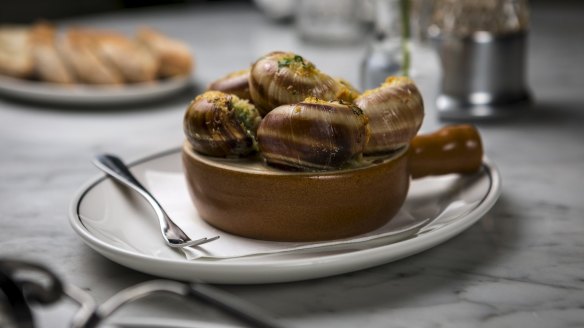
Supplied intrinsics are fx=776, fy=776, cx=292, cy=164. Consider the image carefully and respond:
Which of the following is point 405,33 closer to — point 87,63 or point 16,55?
point 87,63

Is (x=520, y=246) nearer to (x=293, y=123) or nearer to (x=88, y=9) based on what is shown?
(x=293, y=123)

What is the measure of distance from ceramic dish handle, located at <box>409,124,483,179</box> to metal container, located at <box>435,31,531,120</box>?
1.15 feet

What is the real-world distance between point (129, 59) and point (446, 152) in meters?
0.75

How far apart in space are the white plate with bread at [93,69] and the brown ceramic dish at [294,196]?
2.08 feet

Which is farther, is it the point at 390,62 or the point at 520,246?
the point at 390,62

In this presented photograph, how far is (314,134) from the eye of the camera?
1.95ft

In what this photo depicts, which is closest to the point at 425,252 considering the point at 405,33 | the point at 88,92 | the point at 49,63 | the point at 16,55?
the point at 405,33

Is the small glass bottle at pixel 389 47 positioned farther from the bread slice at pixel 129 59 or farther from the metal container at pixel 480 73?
the bread slice at pixel 129 59

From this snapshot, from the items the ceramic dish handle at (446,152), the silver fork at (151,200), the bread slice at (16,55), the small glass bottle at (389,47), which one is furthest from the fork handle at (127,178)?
the bread slice at (16,55)

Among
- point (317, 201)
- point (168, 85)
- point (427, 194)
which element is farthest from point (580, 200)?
point (168, 85)

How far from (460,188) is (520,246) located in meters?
0.09

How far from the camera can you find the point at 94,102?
1.26 m

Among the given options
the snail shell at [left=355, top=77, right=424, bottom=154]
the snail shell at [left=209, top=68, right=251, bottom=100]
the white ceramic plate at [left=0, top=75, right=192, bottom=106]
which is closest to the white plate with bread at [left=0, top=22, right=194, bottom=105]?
the white ceramic plate at [left=0, top=75, right=192, bottom=106]

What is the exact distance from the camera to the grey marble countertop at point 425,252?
1.84ft
